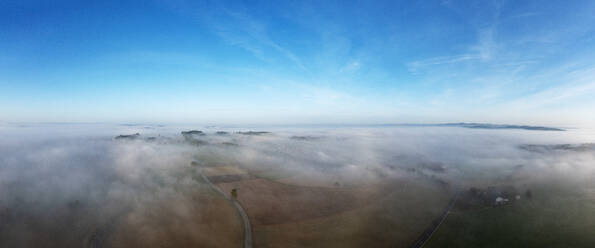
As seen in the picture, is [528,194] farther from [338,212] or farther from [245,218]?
[245,218]

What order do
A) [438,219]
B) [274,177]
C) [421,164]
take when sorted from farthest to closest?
[421,164] → [274,177] → [438,219]

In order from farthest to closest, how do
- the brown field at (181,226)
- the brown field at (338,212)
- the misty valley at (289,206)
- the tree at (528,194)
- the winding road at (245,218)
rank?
the tree at (528,194) → the brown field at (338,212) → the misty valley at (289,206) → the winding road at (245,218) → the brown field at (181,226)

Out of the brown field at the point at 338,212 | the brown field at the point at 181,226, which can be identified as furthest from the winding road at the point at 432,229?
the brown field at the point at 181,226

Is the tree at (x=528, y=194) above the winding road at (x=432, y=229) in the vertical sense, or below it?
above

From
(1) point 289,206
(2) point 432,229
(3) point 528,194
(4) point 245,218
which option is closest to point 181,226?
(4) point 245,218

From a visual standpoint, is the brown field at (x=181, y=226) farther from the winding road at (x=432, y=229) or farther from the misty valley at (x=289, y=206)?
the winding road at (x=432, y=229)

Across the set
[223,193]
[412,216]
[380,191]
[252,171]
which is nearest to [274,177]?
[252,171]

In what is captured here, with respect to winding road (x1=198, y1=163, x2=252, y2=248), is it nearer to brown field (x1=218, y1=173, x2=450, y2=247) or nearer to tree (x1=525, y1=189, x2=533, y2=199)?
brown field (x1=218, y1=173, x2=450, y2=247)

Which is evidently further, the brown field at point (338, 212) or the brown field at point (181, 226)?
the brown field at point (338, 212)

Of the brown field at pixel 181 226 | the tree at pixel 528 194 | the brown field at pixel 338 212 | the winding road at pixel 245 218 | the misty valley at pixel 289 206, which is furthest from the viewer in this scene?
the tree at pixel 528 194

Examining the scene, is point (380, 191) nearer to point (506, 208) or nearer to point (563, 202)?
point (506, 208)

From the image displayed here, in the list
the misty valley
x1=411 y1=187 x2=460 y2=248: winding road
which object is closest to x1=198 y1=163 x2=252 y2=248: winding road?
the misty valley
